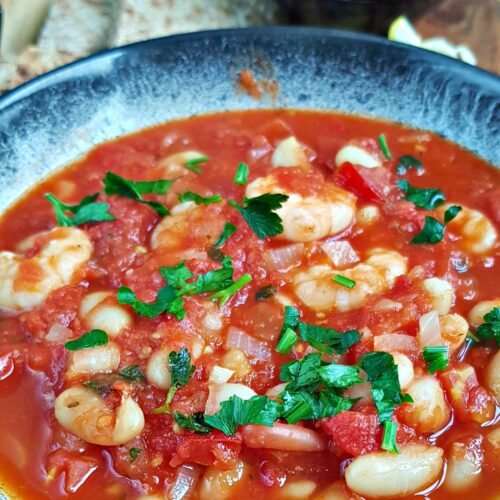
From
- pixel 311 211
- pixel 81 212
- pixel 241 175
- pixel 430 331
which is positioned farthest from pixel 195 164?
pixel 430 331

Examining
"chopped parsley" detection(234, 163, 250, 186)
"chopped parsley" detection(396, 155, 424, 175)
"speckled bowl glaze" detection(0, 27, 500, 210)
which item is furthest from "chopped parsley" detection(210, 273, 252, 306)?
"speckled bowl glaze" detection(0, 27, 500, 210)

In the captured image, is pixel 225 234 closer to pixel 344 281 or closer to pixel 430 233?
pixel 344 281

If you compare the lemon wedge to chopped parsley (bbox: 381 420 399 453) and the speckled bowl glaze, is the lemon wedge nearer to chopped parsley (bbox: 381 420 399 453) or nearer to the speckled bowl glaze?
the speckled bowl glaze

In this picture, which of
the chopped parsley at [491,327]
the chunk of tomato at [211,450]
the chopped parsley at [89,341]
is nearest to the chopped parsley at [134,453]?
the chunk of tomato at [211,450]

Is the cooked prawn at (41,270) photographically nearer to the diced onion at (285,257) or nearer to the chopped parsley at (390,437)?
the diced onion at (285,257)

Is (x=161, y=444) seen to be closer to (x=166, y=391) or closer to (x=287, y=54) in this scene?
(x=166, y=391)
